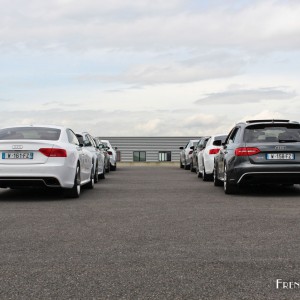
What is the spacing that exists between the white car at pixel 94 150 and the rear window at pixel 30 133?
1.66 m

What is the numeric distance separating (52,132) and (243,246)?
7.00 metres

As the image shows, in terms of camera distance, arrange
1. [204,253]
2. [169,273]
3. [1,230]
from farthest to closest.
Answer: [1,230], [204,253], [169,273]

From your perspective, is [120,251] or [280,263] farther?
[120,251]

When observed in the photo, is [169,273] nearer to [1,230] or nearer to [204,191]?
[1,230]

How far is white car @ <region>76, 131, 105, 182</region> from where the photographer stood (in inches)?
586

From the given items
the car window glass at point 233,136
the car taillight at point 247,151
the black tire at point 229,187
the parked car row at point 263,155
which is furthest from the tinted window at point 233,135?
the black tire at point 229,187

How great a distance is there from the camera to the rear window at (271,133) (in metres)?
12.7

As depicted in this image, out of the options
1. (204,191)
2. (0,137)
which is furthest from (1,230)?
(204,191)

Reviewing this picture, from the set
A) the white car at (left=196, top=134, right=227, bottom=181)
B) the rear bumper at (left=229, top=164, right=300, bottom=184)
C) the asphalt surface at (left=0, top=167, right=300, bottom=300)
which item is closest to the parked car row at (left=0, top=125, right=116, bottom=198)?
the asphalt surface at (left=0, top=167, right=300, bottom=300)

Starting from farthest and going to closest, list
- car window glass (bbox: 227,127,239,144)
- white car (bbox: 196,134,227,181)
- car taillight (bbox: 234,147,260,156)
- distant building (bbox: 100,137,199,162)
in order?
distant building (bbox: 100,137,199,162) → white car (bbox: 196,134,227,181) → car window glass (bbox: 227,127,239,144) → car taillight (bbox: 234,147,260,156)

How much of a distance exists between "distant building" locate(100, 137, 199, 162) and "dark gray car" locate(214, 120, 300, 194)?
181 feet

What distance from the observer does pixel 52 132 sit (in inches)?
493

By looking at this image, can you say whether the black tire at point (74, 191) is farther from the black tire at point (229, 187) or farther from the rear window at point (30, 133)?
the black tire at point (229, 187)

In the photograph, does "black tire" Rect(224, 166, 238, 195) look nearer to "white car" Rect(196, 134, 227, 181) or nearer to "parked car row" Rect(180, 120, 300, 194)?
"parked car row" Rect(180, 120, 300, 194)
